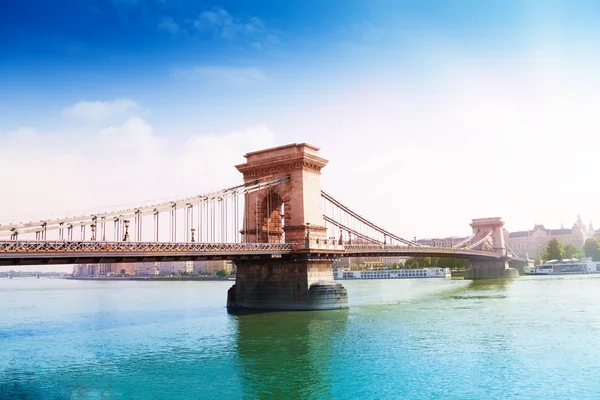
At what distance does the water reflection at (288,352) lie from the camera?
1998cm

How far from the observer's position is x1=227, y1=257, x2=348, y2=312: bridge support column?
43062 millimetres

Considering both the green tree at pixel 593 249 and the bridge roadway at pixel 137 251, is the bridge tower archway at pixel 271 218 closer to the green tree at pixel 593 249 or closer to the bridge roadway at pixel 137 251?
the bridge roadway at pixel 137 251

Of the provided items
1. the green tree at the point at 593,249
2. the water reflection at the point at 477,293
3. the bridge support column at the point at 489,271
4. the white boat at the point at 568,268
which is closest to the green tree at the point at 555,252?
the green tree at the point at 593,249

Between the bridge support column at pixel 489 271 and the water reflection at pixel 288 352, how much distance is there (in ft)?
243

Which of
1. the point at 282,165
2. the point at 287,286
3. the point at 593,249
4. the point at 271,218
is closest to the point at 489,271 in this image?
the point at 593,249

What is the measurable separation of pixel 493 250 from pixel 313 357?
99404 millimetres

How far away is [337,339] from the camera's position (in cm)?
3000

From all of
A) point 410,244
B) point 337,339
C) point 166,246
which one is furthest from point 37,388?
point 410,244

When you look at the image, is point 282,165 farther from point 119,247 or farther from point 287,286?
point 119,247

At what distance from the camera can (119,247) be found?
29156 millimetres

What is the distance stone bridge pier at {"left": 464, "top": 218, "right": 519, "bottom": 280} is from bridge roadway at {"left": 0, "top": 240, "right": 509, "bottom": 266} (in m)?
66.7

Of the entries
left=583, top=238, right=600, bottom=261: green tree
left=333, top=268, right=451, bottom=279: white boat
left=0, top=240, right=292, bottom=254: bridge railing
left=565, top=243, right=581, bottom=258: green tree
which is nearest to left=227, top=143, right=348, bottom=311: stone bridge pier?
left=0, top=240, right=292, bottom=254: bridge railing

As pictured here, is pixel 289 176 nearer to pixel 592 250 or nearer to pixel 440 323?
pixel 440 323

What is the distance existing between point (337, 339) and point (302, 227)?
53.3 feet
